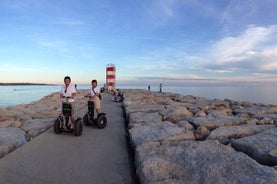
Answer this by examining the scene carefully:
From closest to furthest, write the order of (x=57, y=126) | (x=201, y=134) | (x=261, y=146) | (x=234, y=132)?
(x=261, y=146) → (x=234, y=132) → (x=201, y=134) → (x=57, y=126)

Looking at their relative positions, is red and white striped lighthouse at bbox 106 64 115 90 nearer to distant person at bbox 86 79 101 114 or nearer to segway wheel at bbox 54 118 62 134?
distant person at bbox 86 79 101 114

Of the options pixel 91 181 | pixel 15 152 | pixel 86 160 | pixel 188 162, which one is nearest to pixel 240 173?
pixel 188 162

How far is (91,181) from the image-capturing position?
4133mm

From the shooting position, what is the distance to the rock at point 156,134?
5.48m

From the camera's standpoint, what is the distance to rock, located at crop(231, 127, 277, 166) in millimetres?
4141

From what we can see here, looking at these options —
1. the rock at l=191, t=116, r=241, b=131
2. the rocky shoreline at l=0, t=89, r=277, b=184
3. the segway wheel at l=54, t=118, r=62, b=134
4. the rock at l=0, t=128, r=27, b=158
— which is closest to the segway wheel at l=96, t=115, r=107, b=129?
the segway wheel at l=54, t=118, r=62, b=134

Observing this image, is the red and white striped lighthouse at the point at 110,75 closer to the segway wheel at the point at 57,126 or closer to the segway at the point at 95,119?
the segway at the point at 95,119

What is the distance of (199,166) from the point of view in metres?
3.80

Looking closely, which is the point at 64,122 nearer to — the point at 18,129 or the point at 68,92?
the point at 68,92

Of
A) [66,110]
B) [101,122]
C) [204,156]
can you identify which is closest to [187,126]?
[101,122]

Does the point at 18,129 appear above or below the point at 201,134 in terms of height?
below

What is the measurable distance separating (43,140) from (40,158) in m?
1.34

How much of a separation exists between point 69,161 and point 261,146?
3302 mm

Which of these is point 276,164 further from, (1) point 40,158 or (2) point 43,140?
(2) point 43,140
